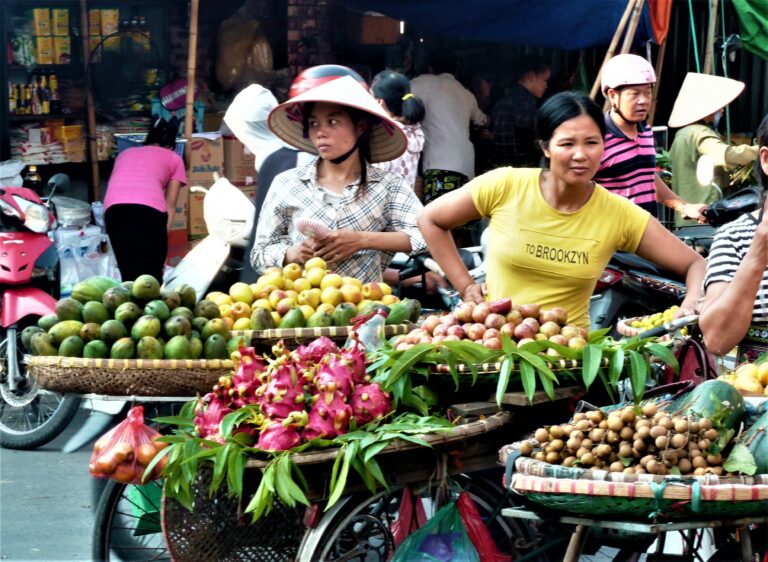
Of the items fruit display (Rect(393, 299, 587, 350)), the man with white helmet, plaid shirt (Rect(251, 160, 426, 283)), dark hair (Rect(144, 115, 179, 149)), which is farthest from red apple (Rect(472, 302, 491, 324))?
dark hair (Rect(144, 115, 179, 149))

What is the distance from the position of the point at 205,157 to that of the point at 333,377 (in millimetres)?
6996

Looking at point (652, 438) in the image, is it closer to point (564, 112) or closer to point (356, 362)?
point (356, 362)

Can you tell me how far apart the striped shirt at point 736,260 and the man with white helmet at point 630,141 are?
3237 millimetres

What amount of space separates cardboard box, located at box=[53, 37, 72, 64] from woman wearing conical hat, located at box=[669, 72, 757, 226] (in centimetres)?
488

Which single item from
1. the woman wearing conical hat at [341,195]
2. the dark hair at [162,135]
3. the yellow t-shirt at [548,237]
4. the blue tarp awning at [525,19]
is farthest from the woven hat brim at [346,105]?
the blue tarp awning at [525,19]

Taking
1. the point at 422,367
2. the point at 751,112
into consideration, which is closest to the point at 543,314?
the point at 422,367

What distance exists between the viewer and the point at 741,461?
3.29 m

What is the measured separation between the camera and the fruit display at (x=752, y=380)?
3.83m

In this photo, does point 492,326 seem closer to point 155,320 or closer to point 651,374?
point 651,374

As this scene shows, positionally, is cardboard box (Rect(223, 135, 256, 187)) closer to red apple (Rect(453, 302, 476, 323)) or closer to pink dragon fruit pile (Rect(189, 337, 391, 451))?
red apple (Rect(453, 302, 476, 323))

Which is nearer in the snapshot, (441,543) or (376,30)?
(441,543)

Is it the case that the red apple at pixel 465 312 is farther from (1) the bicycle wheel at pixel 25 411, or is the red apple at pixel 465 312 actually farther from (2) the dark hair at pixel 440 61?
(2) the dark hair at pixel 440 61

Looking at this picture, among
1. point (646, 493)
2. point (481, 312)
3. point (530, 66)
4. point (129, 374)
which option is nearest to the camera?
point (646, 493)

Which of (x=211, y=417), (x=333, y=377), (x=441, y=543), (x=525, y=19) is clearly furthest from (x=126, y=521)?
(x=525, y=19)
